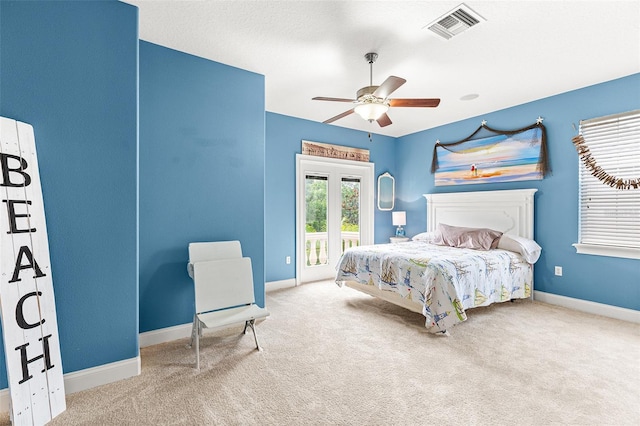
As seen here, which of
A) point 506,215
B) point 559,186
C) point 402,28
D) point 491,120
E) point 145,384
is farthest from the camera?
point 491,120

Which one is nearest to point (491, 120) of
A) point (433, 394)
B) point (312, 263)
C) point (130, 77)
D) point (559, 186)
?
point (559, 186)

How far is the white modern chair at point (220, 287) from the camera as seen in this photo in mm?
2521

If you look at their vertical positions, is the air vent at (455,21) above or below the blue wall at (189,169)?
above

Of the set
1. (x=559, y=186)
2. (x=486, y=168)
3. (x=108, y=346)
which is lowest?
(x=108, y=346)

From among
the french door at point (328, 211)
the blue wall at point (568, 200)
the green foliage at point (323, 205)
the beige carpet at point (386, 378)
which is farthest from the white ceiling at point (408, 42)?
the beige carpet at point (386, 378)

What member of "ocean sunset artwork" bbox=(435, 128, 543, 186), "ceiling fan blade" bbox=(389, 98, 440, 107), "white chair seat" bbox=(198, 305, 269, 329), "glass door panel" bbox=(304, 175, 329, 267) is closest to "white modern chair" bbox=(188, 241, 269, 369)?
"white chair seat" bbox=(198, 305, 269, 329)

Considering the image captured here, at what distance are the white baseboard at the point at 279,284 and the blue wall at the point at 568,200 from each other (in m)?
3.31

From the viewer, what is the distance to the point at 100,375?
212 centimetres

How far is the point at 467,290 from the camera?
10.5 feet

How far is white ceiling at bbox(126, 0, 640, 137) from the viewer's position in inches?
90.0

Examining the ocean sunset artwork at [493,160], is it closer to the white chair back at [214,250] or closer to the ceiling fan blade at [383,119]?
the ceiling fan blade at [383,119]

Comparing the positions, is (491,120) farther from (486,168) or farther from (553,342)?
(553,342)

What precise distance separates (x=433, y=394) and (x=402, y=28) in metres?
2.73

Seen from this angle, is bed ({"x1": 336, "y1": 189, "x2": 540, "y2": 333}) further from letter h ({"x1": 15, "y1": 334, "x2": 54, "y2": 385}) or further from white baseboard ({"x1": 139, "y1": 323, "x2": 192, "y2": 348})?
letter h ({"x1": 15, "y1": 334, "x2": 54, "y2": 385})
